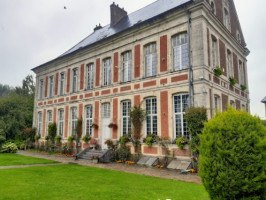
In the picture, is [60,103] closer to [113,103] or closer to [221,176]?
[113,103]

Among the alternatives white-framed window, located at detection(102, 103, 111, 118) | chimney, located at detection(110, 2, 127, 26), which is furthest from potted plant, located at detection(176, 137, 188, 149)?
chimney, located at detection(110, 2, 127, 26)

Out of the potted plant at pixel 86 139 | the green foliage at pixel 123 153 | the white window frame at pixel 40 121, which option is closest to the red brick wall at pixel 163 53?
the green foliage at pixel 123 153

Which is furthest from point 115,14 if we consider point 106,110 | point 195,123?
point 195,123

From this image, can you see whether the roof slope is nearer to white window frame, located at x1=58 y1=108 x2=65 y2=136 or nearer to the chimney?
the chimney

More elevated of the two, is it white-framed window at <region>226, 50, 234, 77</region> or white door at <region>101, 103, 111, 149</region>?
white-framed window at <region>226, 50, 234, 77</region>

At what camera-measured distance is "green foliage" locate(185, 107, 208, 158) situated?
896cm

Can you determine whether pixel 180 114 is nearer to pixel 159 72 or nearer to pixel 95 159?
pixel 159 72

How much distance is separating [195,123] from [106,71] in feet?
25.7

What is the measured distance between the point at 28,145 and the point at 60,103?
5.36 metres

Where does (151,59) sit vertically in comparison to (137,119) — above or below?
above

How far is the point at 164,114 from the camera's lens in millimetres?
10906

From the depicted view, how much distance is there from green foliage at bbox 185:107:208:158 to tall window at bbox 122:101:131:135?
422cm

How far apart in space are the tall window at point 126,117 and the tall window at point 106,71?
227 cm

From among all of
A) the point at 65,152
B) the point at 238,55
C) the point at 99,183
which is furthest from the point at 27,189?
the point at 238,55
